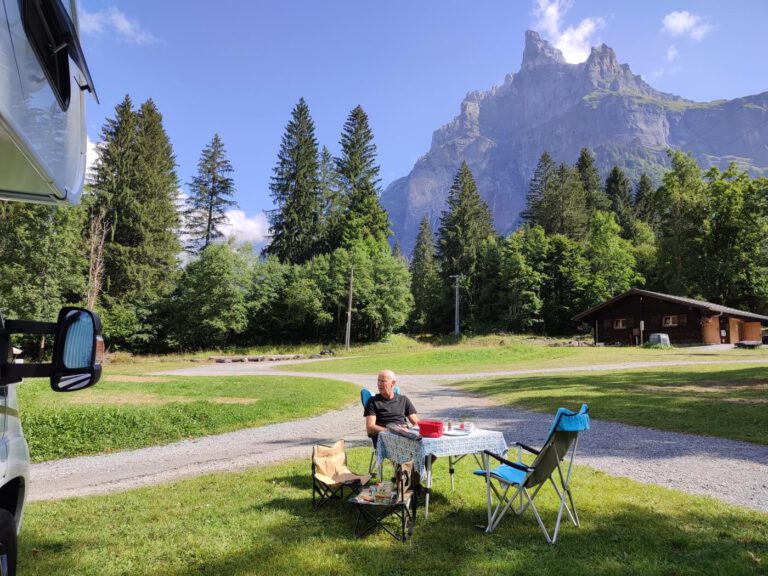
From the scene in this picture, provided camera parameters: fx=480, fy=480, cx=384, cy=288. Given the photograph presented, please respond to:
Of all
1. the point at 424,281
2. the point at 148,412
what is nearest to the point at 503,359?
the point at 148,412

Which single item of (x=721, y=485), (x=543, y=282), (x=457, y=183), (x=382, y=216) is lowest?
(x=721, y=485)

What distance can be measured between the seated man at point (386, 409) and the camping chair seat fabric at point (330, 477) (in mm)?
576

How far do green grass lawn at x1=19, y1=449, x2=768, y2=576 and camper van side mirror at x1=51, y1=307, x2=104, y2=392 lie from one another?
9.21 feet

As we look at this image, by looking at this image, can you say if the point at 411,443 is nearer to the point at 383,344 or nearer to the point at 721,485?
the point at 721,485

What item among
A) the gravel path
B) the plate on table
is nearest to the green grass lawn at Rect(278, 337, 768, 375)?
the gravel path

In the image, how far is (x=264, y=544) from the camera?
442cm

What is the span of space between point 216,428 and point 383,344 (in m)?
35.8

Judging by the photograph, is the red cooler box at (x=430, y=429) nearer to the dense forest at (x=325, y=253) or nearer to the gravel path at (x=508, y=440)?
the gravel path at (x=508, y=440)

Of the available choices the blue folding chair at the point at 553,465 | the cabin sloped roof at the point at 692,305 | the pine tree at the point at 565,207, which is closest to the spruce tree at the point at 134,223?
the cabin sloped roof at the point at 692,305

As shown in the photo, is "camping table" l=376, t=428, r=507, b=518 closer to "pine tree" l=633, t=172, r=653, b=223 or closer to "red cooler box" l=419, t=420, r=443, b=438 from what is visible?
"red cooler box" l=419, t=420, r=443, b=438

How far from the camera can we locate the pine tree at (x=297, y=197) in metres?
53.7

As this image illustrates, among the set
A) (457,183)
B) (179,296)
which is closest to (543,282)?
(457,183)

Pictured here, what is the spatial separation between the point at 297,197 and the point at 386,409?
50410 millimetres

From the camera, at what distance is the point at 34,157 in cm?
189
